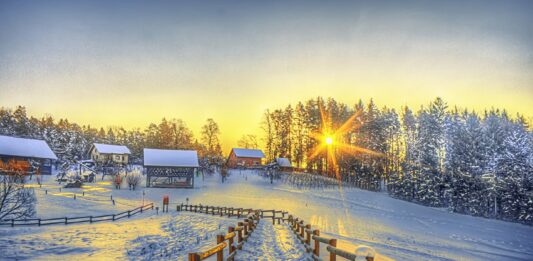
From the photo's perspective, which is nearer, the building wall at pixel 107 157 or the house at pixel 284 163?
the house at pixel 284 163

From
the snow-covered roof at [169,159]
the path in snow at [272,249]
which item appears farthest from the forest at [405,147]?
the path in snow at [272,249]

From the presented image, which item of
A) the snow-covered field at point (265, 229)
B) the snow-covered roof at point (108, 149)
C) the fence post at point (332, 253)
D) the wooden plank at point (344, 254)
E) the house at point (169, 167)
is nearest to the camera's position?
the wooden plank at point (344, 254)

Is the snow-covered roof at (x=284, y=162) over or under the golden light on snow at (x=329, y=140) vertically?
under

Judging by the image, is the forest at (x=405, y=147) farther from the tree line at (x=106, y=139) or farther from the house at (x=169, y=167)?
the house at (x=169, y=167)

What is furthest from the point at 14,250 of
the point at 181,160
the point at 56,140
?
the point at 56,140

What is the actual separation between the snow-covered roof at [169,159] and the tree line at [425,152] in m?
27.7

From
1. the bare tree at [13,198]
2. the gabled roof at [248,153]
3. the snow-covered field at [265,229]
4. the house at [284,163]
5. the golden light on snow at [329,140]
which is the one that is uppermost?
the golden light on snow at [329,140]

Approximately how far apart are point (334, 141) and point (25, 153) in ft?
181

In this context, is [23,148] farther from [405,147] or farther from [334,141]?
[405,147]

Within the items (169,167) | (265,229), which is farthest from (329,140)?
(265,229)

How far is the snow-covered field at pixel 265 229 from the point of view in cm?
1738

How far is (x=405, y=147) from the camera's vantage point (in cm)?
7331

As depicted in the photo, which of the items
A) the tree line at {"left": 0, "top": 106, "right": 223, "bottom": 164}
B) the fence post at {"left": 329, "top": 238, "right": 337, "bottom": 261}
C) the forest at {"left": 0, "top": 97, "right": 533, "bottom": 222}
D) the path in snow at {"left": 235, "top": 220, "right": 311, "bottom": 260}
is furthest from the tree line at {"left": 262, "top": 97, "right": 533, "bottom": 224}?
A: the fence post at {"left": 329, "top": 238, "right": 337, "bottom": 261}

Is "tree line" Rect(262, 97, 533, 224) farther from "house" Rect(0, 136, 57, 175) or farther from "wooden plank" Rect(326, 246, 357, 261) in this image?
"house" Rect(0, 136, 57, 175)
